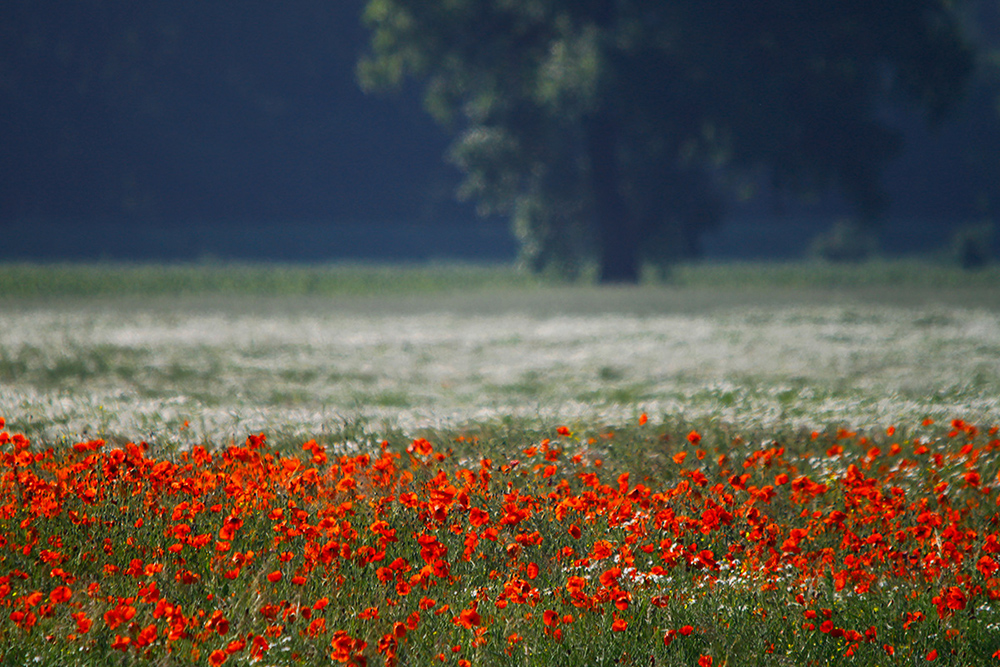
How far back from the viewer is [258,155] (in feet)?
237

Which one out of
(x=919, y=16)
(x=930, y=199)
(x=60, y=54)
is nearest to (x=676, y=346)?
(x=919, y=16)

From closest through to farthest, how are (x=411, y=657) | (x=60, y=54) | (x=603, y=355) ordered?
(x=411, y=657) < (x=603, y=355) < (x=60, y=54)

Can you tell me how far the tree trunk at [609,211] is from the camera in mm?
33219

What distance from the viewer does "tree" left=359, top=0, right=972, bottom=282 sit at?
29.7 metres

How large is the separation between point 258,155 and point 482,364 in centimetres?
5947

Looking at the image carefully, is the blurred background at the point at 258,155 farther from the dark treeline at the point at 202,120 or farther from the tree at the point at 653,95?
the tree at the point at 653,95

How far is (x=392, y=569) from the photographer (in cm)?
517

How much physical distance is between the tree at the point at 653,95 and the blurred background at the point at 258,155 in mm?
31546

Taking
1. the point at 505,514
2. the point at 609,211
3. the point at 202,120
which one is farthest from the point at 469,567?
the point at 202,120

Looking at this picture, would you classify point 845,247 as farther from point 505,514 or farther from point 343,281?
point 505,514

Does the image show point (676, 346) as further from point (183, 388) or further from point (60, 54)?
point (60, 54)

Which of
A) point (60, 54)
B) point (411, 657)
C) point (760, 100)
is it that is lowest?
point (411, 657)

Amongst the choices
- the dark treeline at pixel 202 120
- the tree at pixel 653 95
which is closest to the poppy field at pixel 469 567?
the tree at pixel 653 95

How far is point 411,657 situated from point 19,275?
105 feet
